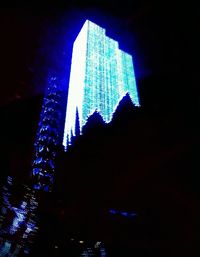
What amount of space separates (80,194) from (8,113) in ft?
10.3

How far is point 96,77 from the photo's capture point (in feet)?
26.3

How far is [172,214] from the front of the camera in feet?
14.4

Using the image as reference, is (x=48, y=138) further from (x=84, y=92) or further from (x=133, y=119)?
(x=133, y=119)

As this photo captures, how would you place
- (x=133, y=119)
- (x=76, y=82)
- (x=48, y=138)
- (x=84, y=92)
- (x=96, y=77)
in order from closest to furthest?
(x=48, y=138) → (x=84, y=92) → (x=76, y=82) → (x=133, y=119) → (x=96, y=77)

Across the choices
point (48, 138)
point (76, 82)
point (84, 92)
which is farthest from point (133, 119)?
point (48, 138)

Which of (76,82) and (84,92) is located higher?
(76,82)

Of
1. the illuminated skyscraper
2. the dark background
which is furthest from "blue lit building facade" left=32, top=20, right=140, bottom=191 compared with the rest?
the dark background

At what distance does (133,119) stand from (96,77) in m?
2.11

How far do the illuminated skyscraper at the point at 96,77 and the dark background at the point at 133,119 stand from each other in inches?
14.4

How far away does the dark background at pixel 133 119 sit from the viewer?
4500 millimetres

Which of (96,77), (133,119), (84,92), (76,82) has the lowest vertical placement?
(133,119)

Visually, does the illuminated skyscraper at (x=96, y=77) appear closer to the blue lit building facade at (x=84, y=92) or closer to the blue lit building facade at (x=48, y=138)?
the blue lit building facade at (x=84, y=92)

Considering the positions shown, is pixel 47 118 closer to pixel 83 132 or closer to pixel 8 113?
pixel 8 113

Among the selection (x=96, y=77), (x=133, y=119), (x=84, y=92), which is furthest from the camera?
(x=96, y=77)
